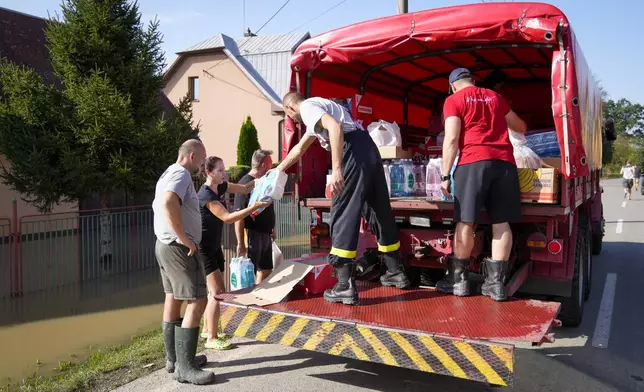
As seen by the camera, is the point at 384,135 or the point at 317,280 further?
the point at 384,135

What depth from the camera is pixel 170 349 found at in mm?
4531

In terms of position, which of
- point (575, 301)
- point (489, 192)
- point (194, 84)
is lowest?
point (575, 301)

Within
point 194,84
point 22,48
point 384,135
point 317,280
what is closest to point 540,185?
point 384,135

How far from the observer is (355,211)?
4.18 m

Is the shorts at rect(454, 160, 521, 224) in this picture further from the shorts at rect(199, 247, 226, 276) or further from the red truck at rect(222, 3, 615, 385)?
the shorts at rect(199, 247, 226, 276)

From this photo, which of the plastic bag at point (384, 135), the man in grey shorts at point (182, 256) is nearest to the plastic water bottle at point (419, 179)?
the plastic bag at point (384, 135)

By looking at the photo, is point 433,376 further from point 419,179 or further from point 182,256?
point 182,256

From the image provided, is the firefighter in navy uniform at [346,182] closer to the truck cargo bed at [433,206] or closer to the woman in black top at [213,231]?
the truck cargo bed at [433,206]

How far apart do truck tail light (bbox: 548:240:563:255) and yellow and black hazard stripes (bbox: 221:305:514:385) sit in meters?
1.96

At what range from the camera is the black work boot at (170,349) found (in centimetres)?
445

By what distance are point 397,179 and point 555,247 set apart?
153cm

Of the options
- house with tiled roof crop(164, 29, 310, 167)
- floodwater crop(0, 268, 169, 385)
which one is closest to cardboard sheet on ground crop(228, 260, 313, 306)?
floodwater crop(0, 268, 169, 385)

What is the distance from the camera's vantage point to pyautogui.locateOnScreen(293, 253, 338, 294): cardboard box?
450cm

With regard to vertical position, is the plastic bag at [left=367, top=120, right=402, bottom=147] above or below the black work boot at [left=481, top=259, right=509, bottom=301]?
above
